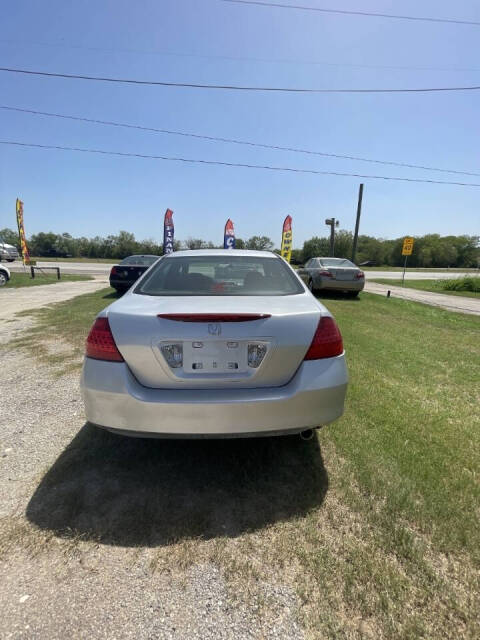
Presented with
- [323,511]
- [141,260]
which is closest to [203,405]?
[323,511]

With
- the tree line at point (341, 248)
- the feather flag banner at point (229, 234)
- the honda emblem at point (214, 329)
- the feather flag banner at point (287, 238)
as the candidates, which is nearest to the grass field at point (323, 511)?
the honda emblem at point (214, 329)

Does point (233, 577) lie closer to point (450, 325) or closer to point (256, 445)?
point (256, 445)

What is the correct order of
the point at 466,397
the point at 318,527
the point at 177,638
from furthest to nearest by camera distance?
the point at 466,397 < the point at 318,527 < the point at 177,638

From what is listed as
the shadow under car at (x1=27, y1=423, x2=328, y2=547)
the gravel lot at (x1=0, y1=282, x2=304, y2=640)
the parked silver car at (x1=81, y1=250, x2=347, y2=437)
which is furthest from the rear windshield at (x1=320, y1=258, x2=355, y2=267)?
the gravel lot at (x1=0, y1=282, x2=304, y2=640)

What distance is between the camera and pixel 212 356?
1832 mm

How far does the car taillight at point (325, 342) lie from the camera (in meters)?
1.95

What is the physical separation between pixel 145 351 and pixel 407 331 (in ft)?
20.4

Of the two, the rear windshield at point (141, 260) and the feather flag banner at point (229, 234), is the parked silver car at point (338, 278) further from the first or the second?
the feather flag banner at point (229, 234)

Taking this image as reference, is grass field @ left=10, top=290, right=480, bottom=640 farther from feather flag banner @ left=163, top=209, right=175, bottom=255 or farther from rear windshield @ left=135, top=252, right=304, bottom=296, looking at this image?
feather flag banner @ left=163, top=209, right=175, bottom=255

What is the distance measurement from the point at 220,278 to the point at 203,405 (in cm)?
135

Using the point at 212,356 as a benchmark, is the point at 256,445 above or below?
below

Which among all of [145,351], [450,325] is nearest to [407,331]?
[450,325]

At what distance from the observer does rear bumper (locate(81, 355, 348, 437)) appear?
1.79 m

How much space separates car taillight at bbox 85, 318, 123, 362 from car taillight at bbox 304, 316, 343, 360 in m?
1.12
